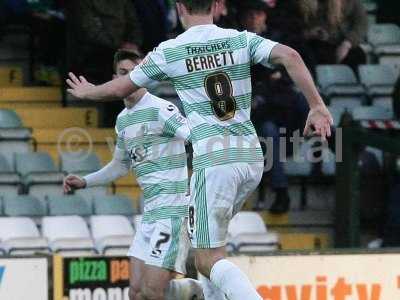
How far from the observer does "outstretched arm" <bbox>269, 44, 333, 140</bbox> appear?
7293 mm

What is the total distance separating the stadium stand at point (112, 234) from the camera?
11.0m

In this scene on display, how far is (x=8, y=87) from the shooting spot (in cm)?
1320

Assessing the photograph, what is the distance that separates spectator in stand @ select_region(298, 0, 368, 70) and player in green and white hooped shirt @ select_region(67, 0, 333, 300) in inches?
205

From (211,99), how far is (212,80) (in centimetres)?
9

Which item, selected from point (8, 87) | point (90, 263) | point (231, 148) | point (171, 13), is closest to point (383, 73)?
point (171, 13)

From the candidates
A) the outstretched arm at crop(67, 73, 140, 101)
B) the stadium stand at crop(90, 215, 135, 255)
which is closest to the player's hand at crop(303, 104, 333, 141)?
the outstretched arm at crop(67, 73, 140, 101)

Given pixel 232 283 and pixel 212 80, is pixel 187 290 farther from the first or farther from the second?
pixel 212 80

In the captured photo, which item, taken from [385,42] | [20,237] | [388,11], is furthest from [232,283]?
[388,11]

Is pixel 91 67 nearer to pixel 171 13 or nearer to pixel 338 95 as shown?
pixel 171 13

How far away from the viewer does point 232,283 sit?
297 inches

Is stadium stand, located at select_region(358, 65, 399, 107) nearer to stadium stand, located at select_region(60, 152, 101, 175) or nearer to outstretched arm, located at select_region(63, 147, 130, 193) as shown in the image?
stadium stand, located at select_region(60, 152, 101, 175)

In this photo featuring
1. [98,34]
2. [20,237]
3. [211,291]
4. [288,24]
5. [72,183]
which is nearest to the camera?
[211,291]

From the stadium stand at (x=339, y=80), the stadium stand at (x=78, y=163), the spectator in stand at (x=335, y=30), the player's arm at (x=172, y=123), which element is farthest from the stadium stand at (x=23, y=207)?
the stadium stand at (x=339, y=80)

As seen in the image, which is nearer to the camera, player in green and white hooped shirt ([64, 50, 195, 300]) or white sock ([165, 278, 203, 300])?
white sock ([165, 278, 203, 300])
